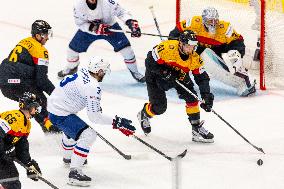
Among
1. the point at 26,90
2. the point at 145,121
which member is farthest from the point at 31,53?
the point at 145,121

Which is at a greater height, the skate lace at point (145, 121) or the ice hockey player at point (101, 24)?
the ice hockey player at point (101, 24)

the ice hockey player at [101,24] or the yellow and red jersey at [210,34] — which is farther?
the ice hockey player at [101,24]

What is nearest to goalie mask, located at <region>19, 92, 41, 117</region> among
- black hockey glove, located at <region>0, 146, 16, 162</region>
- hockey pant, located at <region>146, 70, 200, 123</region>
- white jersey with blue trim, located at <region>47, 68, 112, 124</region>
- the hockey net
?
black hockey glove, located at <region>0, 146, 16, 162</region>

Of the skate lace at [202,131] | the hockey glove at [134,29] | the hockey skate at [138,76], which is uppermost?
the hockey glove at [134,29]

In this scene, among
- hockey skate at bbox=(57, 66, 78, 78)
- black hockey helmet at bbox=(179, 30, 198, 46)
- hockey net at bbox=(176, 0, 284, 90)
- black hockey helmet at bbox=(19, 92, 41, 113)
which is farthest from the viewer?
hockey skate at bbox=(57, 66, 78, 78)

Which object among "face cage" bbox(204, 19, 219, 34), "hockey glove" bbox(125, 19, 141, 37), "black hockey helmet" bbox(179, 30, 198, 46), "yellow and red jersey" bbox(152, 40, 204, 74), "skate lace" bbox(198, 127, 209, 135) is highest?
"black hockey helmet" bbox(179, 30, 198, 46)

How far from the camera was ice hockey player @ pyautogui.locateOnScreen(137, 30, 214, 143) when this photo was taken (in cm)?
675

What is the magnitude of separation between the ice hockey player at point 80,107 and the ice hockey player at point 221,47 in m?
1.92

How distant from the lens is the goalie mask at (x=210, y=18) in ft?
25.5

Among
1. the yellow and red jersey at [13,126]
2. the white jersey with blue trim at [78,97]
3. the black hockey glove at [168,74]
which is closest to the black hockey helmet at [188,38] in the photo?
the black hockey glove at [168,74]

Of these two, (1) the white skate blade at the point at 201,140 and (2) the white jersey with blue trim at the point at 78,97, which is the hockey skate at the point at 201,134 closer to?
(1) the white skate blade at the point at 201,140

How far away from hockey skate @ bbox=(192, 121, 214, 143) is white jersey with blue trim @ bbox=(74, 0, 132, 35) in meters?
1.54

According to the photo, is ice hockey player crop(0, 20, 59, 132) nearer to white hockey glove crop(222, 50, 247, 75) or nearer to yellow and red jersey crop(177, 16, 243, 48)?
yellow and red jersey crop(177, 16, 243, 48)

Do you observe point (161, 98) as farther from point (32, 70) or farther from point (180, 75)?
point (32, 70)
